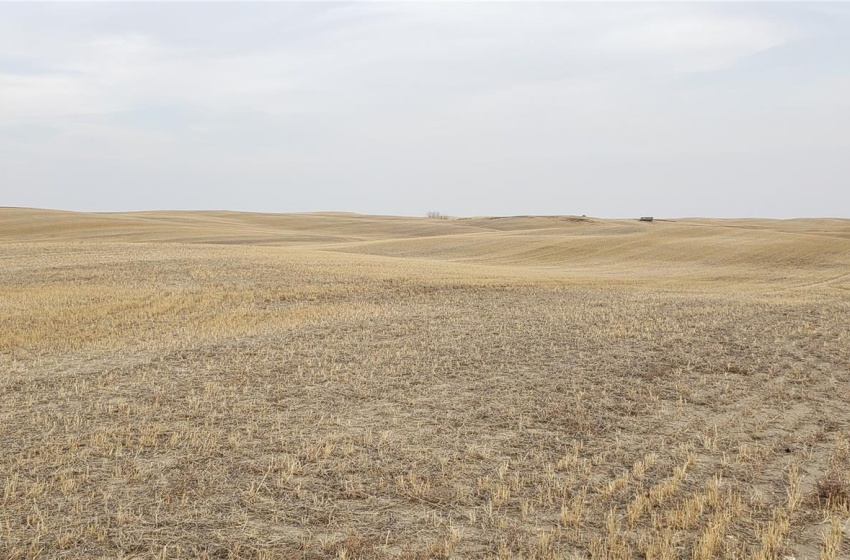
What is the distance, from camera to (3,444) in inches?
407

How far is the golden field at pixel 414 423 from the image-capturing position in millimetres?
7773

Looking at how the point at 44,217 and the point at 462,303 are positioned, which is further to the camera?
the point at 44,217

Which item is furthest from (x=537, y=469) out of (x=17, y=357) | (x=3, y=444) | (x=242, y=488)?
(x=17, y=357)

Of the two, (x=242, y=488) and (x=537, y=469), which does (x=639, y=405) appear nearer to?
(x=537, y=469)

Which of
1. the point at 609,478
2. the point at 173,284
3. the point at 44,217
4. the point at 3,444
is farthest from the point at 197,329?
the point at 44,217

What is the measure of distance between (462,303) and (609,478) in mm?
16585

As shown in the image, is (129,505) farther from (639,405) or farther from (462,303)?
(462,303)

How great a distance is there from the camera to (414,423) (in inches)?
464

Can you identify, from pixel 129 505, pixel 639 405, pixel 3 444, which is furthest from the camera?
pixel 639 405

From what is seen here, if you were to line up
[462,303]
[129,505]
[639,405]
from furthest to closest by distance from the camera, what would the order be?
[462,303], [639,405], [129,505]

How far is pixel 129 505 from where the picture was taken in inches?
325

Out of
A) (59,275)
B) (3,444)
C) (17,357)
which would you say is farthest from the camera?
(59,275)

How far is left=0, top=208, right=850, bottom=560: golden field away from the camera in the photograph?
7.77 metres

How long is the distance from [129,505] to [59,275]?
23.9 meters
